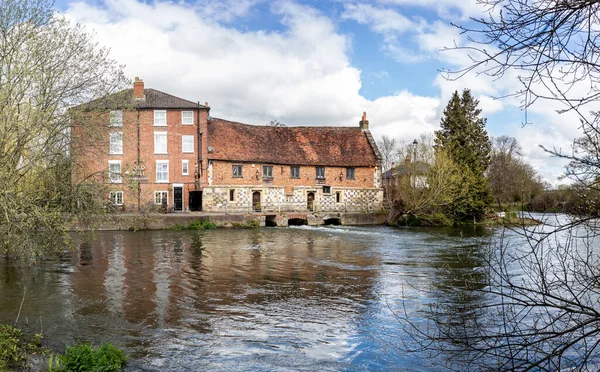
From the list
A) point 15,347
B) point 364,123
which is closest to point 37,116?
point 15,347

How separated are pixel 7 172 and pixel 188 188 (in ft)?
92.3

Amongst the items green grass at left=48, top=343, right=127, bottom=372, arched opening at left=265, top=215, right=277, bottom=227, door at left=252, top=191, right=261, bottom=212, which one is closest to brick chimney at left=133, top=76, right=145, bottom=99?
door at left=252, top=191, right=261, bottom=212

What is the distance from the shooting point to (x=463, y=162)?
40375mm

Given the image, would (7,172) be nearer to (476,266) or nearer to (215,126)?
(476,266)

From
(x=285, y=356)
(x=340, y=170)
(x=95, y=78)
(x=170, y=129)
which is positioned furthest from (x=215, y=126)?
(x=285, y=356)

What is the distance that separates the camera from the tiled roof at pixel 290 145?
42134 mm

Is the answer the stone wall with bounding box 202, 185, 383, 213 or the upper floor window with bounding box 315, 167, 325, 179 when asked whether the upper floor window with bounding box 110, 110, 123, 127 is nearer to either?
the stone wall with bounding box 202, 185, 383, 213

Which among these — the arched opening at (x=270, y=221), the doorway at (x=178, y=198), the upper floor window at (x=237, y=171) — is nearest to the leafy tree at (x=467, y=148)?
the arched opening at (x=270, y=221)

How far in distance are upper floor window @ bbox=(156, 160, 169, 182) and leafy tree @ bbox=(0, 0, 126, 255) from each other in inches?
989

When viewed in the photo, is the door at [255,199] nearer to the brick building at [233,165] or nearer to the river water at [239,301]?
the brick building at [233,165]

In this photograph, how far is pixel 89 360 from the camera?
23.7 feet

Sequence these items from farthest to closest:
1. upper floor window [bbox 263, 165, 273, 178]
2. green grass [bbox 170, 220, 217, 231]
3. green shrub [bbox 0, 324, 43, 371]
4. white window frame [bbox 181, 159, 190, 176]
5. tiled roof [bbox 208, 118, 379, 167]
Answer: upper floor window [bbox 263, 165, 273, 178], tiled roof [bbox 208, 118, 379, 167], white window frame [bbox 181, 159, 190, 176], green grass [bbox 170, 220, 217, 231], green shrub [bbox 0, 324, 43, 371]

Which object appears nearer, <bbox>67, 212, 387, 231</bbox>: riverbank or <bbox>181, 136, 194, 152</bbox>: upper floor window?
<bbox>67, 212, 387, 231</bbox>: riverbank

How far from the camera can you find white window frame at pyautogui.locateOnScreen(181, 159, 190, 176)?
4006 centimetres
